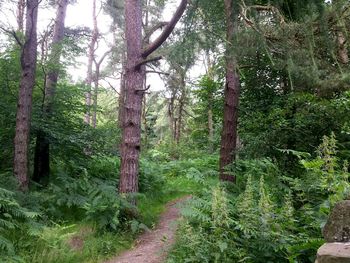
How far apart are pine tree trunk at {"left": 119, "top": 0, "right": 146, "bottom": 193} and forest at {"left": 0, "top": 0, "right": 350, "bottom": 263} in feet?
0.07

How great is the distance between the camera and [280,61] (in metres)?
6.46

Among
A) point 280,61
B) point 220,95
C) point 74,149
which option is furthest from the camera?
point 220,95

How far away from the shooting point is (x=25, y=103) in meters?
6.86

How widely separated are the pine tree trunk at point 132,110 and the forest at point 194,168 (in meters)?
0.02

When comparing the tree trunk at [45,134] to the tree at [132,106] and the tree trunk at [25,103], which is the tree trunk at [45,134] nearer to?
the tree trunk at [25,103]

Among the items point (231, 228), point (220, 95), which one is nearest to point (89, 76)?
point (220, 95)

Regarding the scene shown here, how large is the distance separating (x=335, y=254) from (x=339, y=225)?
0.44 metres

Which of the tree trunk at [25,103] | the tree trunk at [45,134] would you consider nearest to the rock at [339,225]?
the tree trunk at [25,103]

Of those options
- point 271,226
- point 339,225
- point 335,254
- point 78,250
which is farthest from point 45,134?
point 335,254

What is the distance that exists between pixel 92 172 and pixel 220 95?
480cm

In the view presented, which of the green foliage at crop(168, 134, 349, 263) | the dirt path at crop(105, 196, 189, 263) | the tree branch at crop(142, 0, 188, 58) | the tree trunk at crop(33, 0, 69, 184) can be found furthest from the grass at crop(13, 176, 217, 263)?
the tree branch at crop(142, 0, 188, 58)

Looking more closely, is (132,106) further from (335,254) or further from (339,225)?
(335,254)

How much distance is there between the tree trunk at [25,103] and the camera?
675 cm

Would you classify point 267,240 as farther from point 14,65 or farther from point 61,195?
point 14,65
